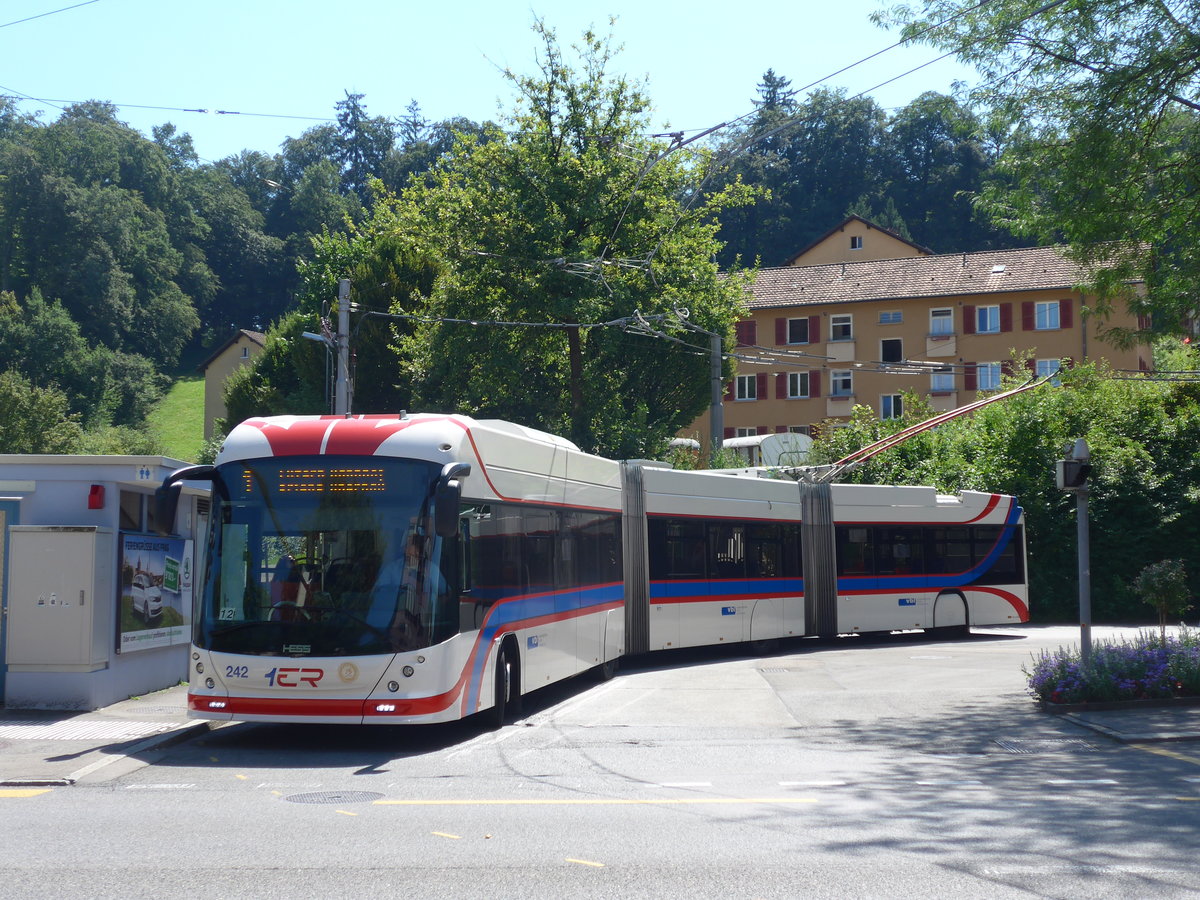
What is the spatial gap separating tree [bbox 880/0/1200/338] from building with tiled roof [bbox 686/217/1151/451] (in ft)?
144

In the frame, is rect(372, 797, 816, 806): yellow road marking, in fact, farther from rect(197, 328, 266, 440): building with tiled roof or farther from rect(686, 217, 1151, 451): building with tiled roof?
rect(197, 328, 266, 440): building with tiled roof

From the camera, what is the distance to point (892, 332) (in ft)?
208

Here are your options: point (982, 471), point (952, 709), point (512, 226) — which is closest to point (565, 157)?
point (512, 226)

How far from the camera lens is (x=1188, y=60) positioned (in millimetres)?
14078

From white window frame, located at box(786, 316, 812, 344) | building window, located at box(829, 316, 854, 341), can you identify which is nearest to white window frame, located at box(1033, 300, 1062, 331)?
building window, located at box(829, 316, 854, 341)

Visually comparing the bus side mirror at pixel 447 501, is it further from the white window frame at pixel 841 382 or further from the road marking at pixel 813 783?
the white window frame at pixel 841 382

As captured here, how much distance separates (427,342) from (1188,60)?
26320 millimetres

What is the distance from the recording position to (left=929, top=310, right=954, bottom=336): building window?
6272 cm

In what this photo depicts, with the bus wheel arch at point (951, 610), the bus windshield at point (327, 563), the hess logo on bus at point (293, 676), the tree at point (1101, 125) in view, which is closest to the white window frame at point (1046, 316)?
the bus wheel arch at point (951, 610)

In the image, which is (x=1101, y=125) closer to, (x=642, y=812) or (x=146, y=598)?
(x=642, y=812)

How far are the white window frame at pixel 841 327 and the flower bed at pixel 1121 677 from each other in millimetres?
50626

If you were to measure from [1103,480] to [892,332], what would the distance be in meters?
32.2

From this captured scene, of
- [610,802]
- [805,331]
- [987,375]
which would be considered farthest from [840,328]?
[610,802]

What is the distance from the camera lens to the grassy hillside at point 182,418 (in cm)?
8038
